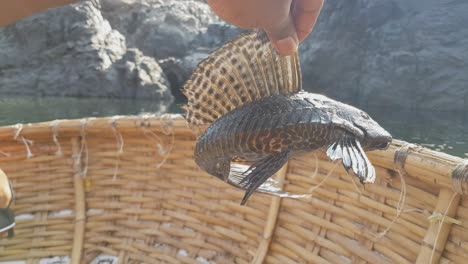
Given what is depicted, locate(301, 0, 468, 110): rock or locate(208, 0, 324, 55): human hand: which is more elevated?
locate(208, 0, 324, 55): human hand

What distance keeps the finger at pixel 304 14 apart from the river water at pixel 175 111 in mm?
9097

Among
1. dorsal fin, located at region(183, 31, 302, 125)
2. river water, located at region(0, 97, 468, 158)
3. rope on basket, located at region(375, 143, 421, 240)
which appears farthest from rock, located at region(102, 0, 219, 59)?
dorsal fin, located at region(183, 31, 302, 125)

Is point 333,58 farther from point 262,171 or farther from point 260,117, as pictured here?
point 262,171

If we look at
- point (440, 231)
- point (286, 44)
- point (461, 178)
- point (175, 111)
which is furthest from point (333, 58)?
point (286, 44)

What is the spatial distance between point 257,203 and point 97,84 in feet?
54.5

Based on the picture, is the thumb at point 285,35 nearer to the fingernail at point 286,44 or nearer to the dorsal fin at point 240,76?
the fingernail at point 286,44

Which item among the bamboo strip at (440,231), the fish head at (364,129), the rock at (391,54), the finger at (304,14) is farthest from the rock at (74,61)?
the finger at (304,14)

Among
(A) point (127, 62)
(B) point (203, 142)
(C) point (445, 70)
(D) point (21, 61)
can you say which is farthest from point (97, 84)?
(B) point (203, 142)

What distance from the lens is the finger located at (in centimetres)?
86

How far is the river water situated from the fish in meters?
8.82

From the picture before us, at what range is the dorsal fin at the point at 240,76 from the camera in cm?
117

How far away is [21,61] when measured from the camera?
19203mm

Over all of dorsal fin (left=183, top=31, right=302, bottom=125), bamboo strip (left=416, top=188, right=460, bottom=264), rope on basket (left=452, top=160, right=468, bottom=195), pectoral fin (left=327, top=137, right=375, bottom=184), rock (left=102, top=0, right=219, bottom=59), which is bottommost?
rock (left=102, top=0, right=219, bottom=59)

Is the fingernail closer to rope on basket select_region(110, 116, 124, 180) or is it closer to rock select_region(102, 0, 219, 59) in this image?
rope on basket select_region(110, 116, 124, 180)
